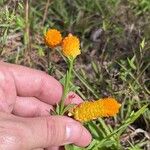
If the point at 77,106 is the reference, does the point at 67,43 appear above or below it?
above

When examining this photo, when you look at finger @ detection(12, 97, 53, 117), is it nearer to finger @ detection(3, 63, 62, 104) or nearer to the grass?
finger @ detection(3, 63, 62, 104)

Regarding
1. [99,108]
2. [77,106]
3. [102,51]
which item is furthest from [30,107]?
[102,51]

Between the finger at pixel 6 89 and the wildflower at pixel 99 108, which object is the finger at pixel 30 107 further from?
the wildflower at pixel 99 108

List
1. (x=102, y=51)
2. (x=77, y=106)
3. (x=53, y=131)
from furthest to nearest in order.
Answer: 1. (x=102, y=51)
2. (x=77, y=106)
3. (x=53, y=131)

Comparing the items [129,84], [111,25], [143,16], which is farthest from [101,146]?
[143,16]

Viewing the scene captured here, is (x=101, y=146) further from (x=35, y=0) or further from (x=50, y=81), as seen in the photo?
(x=35, y=0)

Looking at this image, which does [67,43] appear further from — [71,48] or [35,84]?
[35,84]
